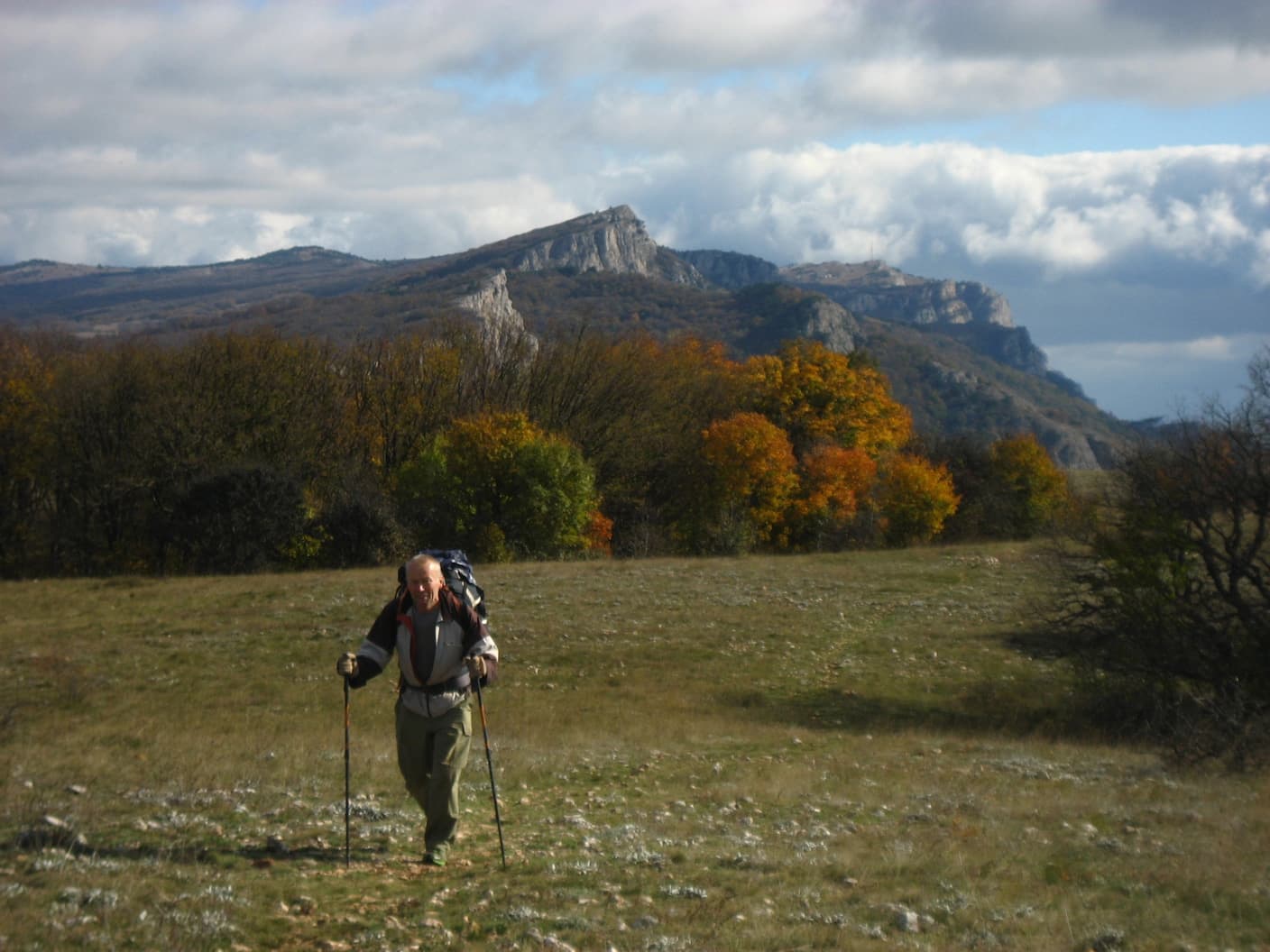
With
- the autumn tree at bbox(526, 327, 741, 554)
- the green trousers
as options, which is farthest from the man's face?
the autumn tree at bbox(526, 327, 741, 554)

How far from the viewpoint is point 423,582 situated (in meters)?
9.43

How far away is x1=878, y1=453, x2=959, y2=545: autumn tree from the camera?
67812 millimetres

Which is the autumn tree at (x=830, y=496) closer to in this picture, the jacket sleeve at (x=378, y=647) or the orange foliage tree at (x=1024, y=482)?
the orange foliage tree at (x=1024, y=482)

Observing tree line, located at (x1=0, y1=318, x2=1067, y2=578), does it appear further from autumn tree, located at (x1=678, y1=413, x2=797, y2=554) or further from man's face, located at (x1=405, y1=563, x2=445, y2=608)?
man's face, located at (x1=405, y1=563, x2=445, y2=608)

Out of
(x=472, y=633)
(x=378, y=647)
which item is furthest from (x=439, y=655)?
(x=378, y=647)

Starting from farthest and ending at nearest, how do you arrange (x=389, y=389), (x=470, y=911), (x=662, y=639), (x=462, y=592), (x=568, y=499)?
(x=389, y=389)
(x=568, y=499)
(x=662, y=639)
(x=462, y=592)
(x=470, y=911)

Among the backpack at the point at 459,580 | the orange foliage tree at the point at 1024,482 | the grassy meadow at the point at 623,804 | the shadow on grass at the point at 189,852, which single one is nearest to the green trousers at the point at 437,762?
the grassy meadow at the point at 623,804

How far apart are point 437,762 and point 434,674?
760 millimetres

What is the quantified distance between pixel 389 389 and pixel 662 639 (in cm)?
3787

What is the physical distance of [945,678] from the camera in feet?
93.8

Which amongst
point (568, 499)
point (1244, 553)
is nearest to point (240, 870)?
point (1244, 553)

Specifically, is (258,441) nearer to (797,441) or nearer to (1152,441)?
(797,441)

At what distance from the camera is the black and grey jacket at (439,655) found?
952cm

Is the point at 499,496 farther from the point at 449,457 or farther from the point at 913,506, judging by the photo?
the point at 913,506
